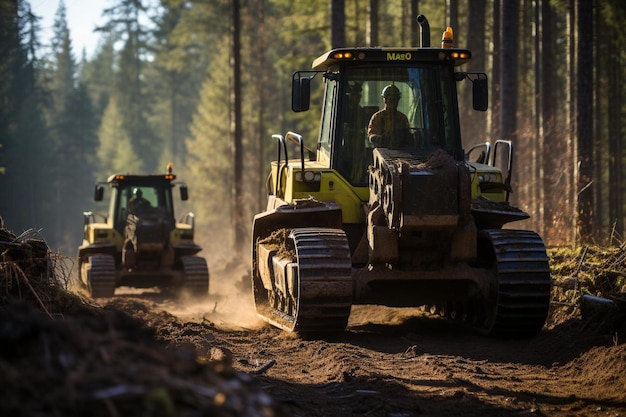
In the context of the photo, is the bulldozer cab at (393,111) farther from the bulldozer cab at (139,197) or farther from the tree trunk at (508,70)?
the tree trunk at (508,70)

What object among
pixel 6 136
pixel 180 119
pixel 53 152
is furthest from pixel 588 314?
pixel 180 119

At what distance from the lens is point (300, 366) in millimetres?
9484

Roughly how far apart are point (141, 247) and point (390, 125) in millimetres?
9404

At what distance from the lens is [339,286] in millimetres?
10633

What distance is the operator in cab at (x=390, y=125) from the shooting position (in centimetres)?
1220

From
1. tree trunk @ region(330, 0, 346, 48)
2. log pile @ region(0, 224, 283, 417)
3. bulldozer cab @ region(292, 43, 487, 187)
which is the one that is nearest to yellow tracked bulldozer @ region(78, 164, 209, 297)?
tree trunk @ region(330, 0, 346, 48)

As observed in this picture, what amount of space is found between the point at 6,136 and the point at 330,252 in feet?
115

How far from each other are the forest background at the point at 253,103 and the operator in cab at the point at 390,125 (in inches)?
122

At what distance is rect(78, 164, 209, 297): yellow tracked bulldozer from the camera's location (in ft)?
66.3

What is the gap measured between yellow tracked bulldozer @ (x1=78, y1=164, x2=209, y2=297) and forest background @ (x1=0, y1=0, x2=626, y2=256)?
545 cm

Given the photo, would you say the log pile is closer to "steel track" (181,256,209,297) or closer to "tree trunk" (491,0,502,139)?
"steel track" (181,256,209,297)

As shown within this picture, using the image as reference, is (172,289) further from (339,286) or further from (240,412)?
(240,412)

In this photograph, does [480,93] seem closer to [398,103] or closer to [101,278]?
[398,103]

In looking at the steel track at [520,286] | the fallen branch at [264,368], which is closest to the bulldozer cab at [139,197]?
the steel track at [520,286]
